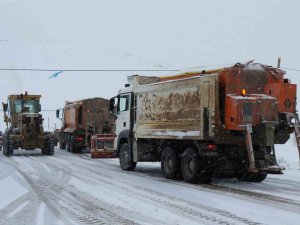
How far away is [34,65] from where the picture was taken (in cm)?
5612

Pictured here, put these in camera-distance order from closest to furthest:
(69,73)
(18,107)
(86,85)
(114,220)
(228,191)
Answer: (114,220) → (228,191) → (18,107) → (86,85) → (69,73)

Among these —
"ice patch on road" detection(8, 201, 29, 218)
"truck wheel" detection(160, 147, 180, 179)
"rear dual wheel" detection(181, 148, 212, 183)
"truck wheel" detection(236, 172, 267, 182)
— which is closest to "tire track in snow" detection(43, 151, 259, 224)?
"rear dual wheel" detection(181, 148, 212, 183)

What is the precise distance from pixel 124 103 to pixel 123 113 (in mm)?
336

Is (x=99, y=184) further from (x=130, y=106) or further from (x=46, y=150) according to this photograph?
(x=46, y=150)

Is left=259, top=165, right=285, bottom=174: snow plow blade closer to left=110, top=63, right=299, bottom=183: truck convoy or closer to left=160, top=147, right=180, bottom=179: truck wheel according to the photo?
left=110, top=63, right=299, bottom=183: truck convoy

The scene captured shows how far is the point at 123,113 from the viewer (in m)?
16.1

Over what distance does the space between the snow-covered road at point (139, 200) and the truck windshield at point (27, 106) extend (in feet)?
38.1

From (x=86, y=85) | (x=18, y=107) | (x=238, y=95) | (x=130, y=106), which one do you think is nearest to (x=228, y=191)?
(x=238, y=95)

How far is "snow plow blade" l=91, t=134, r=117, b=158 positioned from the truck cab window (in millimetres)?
4178

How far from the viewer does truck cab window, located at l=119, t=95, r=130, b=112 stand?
15812mm

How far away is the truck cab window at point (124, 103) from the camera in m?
15.8

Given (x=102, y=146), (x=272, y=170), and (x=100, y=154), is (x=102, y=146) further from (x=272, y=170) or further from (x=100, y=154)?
(x=272, y=170)

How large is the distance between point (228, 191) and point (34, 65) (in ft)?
158

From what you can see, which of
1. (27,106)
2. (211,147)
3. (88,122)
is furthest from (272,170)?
(27,106)
